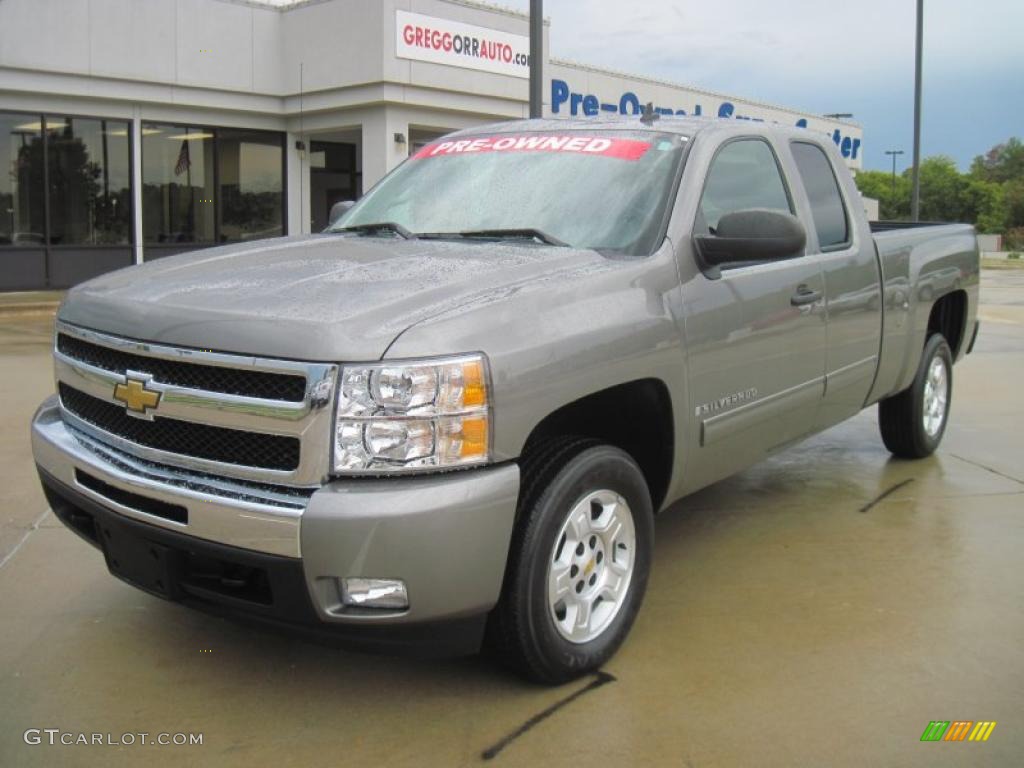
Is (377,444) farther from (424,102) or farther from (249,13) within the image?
(249,13)

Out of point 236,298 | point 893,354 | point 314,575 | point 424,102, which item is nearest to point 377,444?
point 314,575

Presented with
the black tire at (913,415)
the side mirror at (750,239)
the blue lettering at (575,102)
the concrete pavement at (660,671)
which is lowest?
the concrete pavement at (660,671)

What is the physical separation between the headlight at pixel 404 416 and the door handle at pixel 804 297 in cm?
212

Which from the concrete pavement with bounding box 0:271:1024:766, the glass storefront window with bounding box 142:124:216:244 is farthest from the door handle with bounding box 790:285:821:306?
the glass storefront window with bounding box 142:124:216:244

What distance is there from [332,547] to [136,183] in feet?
59.1

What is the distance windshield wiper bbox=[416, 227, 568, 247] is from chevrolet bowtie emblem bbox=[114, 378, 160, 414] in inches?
56.1

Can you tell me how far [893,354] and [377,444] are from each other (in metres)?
3.71

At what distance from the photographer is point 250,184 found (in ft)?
67.8

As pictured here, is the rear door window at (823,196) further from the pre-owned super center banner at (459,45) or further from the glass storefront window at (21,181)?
the glass storefront window at (21,181)

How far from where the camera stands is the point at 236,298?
10.4 ft

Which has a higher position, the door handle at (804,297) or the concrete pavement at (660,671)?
the door handle at (804,297)

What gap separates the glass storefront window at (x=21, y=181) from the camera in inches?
690

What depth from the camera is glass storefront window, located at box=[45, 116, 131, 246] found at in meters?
18.2

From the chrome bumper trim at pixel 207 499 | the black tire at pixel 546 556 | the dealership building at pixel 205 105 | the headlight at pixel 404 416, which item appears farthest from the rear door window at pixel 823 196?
the dealership building at pixel 205 105
